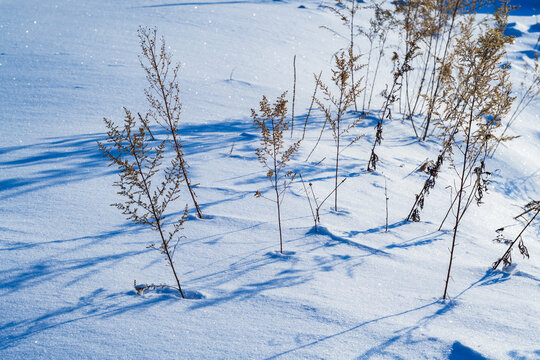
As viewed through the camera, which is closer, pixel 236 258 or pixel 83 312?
pixel 83 312

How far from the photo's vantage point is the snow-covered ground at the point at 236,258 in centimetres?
148

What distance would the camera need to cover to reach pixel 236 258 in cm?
203

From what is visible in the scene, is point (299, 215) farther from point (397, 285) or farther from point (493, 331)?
point (493, 331)

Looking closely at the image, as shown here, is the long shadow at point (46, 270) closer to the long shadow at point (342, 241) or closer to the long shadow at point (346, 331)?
the long shadow at point (346, 331)

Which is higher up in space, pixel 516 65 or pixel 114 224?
pixel 516 65

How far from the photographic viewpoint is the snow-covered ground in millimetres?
1484

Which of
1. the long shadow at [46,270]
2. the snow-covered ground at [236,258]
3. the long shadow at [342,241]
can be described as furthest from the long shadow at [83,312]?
the long shadow at [342,241]

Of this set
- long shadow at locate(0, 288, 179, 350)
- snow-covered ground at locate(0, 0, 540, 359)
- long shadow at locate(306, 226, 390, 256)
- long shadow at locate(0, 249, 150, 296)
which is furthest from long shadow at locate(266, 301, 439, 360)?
long shadow at locate(0, 249, 150, 296)

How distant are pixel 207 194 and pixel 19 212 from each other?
1.23 m

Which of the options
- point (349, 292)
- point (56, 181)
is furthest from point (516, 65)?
point (56, 181)

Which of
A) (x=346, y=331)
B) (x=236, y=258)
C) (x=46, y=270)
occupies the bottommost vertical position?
(x=346, y=331)

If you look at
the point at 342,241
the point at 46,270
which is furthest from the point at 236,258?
the point at 46,270

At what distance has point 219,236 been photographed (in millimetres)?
2217

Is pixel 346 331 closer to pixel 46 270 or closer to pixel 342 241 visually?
pixel 342 241
